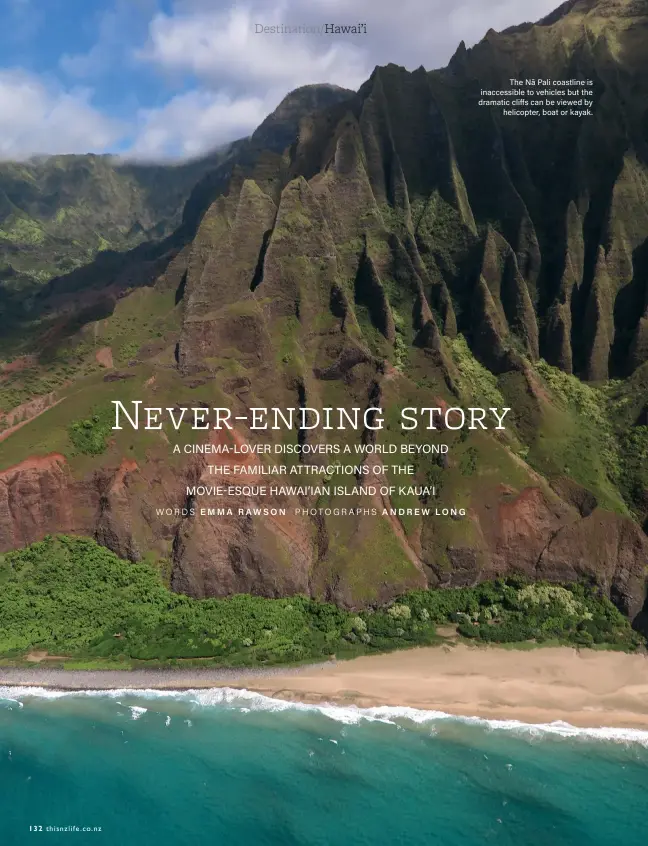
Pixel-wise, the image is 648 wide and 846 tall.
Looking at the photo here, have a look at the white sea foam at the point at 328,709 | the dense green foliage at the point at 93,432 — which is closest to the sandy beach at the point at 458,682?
the white sea foam at the point at 328,709

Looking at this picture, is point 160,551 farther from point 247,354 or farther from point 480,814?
point 480,814

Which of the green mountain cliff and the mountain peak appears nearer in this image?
the green mountain cliff

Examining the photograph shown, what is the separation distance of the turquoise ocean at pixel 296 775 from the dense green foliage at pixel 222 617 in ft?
12.1

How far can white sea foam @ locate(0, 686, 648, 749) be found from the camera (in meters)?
35.7

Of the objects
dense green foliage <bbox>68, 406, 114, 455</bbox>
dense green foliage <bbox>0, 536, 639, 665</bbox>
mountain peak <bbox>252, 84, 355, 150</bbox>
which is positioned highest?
mountain peak <bbox>252, 84, 355, 150</bbox>

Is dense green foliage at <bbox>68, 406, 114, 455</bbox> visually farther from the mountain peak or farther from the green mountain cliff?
the mountain peak

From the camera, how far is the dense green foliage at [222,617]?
135 ft

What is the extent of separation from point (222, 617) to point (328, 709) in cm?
1029

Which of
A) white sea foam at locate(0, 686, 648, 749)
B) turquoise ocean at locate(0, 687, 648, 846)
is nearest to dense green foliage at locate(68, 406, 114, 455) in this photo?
white sea foam at locate(0, 686, 648, 749)

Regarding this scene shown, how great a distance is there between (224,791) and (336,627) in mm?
13632

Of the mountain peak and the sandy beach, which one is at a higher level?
the mountain peak

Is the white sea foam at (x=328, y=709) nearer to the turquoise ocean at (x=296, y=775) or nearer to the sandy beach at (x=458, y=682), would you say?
the turquoise ocean at (x=296, y=775)

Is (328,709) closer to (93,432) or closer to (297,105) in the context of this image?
(93,432)

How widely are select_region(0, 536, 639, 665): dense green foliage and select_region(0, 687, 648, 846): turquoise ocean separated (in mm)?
3686
